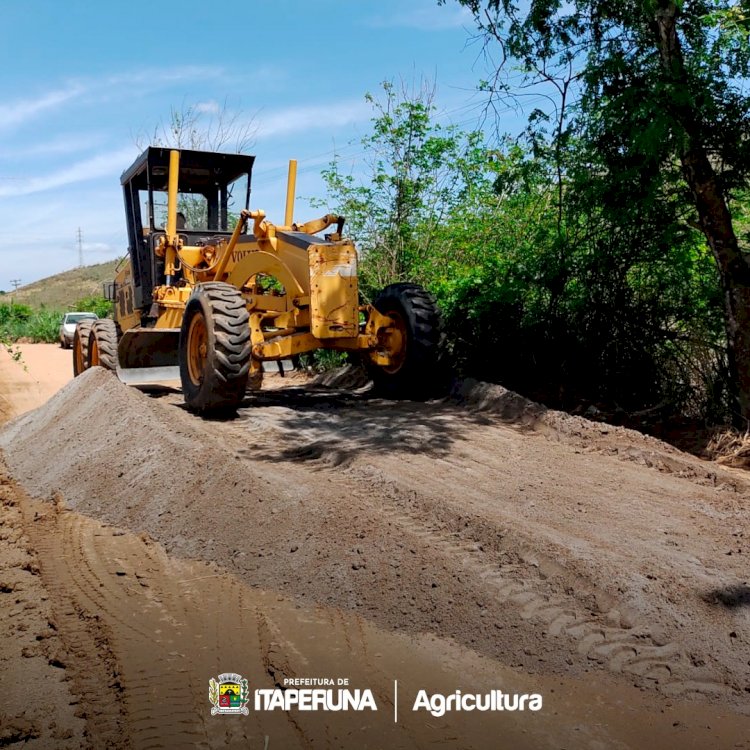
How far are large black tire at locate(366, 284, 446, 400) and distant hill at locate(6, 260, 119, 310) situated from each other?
80.5 metres

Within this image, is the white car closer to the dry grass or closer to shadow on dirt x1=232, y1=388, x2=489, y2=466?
shadow on dirt x1=232, y1=388, x2=489, y2=466

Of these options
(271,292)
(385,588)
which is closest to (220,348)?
(271,292)

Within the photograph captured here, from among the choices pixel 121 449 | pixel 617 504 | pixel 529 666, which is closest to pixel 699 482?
pixel 617 504

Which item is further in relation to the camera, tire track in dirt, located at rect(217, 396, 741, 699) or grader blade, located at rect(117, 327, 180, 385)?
grader blade, located at rect(117, 327, 180, 385)

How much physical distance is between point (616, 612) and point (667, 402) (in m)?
5.30

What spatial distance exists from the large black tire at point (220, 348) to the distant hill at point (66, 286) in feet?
265

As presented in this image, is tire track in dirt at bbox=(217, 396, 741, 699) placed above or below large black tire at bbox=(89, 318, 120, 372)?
below

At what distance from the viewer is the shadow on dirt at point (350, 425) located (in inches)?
291

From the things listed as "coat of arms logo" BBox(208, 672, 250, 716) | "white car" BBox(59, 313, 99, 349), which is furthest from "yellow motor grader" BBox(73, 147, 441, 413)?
"white car" BBox(59, 313, 99, 349)

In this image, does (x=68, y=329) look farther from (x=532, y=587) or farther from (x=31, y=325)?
(x=532, y=587)

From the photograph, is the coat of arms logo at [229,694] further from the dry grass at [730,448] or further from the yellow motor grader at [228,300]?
the dry grass at [730,448]

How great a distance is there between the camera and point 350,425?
8461 mm

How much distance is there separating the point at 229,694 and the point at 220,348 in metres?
5.39

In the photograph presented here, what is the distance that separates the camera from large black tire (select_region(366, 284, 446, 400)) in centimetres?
972
